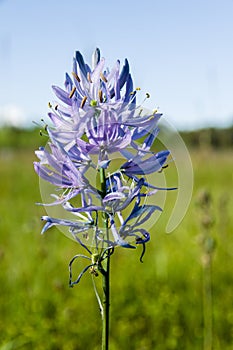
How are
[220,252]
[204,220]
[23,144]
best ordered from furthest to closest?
[23,144], [220,252], [204,220]

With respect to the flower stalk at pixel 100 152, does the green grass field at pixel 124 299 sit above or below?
below

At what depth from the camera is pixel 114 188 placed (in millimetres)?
1202

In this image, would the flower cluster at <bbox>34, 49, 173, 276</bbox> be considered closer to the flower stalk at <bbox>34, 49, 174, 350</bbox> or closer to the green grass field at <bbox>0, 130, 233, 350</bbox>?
the flower stalk at <bbox>34, 49, 174, 350</bbox>

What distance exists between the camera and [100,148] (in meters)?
1.17

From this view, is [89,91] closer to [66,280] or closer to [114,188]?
[114,188]

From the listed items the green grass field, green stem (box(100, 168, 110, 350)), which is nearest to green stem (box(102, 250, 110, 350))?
green stem (box(100, 168, 110, 350))

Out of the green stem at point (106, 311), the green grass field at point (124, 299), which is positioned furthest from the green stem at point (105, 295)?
the green grass field at point (124, 299)

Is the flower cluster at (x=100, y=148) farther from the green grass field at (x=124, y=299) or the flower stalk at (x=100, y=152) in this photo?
the green grass field at (x=124, y=299)

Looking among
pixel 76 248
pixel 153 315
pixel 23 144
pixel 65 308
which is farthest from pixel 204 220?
pixel 23 144

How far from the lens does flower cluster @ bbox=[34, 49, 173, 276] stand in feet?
3.75

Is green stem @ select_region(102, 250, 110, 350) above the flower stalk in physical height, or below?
below

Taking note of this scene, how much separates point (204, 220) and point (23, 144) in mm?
24750

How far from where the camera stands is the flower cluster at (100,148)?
1.14 meters

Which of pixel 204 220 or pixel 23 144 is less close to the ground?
pixel 23 144
